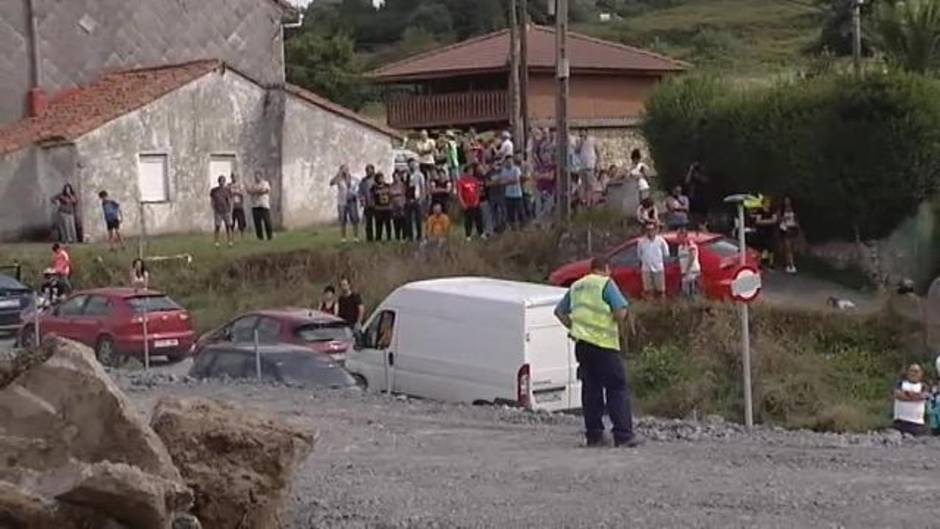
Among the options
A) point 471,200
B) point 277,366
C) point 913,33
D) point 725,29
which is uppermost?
point 725,29

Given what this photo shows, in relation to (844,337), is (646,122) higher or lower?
higher

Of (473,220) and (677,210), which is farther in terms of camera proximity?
(473,220)

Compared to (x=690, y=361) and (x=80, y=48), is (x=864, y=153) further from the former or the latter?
(x=80, y=48)

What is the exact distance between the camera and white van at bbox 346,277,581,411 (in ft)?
78.4

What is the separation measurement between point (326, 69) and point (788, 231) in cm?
4764

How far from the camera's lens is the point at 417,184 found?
132 ft

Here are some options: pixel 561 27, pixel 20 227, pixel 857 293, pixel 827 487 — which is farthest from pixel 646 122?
pixel 827 487

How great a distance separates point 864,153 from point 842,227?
1694 mm

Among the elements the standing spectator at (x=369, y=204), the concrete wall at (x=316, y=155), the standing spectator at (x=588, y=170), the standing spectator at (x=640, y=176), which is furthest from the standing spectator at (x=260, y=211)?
the standing spectator at (x=640, y=176)

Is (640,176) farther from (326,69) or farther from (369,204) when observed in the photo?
(326,69)

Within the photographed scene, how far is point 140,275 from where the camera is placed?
39.8 m

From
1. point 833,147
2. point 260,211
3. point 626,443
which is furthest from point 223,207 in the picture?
point 626,443

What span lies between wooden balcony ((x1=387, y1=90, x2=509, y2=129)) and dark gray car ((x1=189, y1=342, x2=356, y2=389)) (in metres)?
36.7

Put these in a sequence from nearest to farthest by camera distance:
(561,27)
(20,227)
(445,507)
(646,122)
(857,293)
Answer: (445,507) < (857,293) < (561,27) < (646,122) < (20,227)
